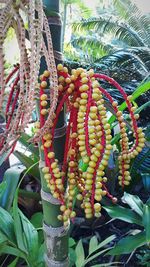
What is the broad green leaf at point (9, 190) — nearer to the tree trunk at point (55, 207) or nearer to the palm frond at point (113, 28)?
the tree trunk at point (55, 207)

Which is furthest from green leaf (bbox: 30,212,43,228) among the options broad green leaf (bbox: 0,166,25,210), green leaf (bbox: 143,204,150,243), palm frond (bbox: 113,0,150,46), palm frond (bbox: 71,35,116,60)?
palm frond (bbox: 71,35,116,60)

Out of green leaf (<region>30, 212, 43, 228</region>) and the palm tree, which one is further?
the palm tree

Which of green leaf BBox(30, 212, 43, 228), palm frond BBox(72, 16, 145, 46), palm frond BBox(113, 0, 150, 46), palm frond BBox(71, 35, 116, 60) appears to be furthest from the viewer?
palm frond BBox(71, 35, 116, 60)

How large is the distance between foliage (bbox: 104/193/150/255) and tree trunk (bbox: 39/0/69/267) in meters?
0.20

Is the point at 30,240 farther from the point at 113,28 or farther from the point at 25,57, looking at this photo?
the point at 113,28

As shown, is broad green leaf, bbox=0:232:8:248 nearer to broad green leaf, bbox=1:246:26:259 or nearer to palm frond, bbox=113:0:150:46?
broad green leaf, bbox=1:246:26:259

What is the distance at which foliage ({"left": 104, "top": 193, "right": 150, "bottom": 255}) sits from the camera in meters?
0.70

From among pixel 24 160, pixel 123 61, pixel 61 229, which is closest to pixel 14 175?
pixel 24 160

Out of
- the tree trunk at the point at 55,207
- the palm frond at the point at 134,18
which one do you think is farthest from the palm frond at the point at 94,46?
the tree trunk at the point at 55,207

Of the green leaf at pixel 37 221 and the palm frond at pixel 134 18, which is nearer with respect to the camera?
the green leaf at pixel 37 221

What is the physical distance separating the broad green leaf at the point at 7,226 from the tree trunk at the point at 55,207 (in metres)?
0.17

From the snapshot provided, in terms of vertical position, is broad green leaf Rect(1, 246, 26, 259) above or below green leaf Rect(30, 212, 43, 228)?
below

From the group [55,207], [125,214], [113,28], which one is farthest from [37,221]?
[113,28]

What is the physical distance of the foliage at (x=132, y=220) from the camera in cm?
70
